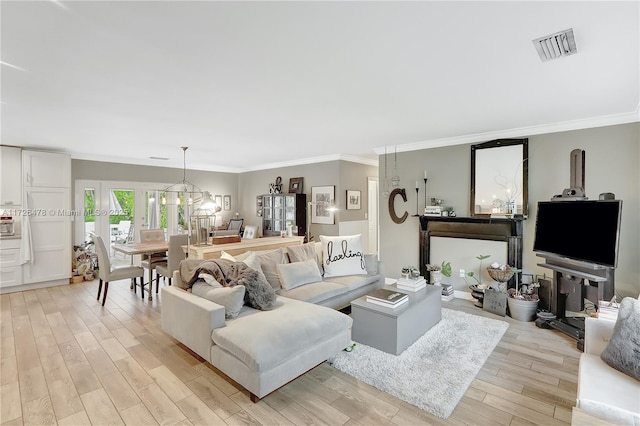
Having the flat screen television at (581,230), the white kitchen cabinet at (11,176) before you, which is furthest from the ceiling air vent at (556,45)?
the white kitchen cabinet at (11,176)

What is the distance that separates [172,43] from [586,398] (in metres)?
3.14

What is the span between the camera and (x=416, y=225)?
17.2ft

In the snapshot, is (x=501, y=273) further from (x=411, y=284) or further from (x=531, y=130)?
(x=531, y=130)

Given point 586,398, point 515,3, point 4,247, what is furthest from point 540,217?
point 4,247

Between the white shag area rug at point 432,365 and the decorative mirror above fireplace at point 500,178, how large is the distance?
167 centimetres

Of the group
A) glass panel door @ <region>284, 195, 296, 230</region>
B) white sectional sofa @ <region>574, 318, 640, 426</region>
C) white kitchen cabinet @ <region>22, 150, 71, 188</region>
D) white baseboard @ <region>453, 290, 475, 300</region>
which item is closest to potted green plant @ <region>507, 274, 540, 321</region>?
white baseboard @ <region>453, 290, 475, 300</region>

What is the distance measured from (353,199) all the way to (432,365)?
430cm

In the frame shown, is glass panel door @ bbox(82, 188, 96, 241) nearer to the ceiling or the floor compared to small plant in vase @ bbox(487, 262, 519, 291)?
nearer to the ceiling

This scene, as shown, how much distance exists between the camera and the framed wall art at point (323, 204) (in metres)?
6.40

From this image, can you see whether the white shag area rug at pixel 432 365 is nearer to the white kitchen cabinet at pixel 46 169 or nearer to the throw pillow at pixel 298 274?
the throw pillow at pixel 298 274

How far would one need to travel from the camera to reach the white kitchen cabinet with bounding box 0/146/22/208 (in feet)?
16.4

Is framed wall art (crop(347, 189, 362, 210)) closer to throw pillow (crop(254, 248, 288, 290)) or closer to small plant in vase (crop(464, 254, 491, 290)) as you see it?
small plant in vase (crop(464, 254, 491, 290))

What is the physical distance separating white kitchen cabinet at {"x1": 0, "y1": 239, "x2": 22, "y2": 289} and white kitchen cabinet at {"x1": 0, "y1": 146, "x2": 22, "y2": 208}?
64cm

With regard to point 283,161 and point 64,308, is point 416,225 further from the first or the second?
point 64,308
